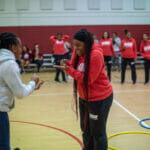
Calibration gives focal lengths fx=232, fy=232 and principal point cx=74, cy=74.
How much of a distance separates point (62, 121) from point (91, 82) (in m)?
2.56

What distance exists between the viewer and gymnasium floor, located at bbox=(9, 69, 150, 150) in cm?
388

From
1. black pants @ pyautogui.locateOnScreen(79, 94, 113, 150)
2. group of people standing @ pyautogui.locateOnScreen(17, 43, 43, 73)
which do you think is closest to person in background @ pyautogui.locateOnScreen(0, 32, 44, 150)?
black pants @ pyautogui.locateOnScreen(79, 94, 113, 150)

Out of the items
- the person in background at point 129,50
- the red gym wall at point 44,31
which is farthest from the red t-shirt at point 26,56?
the person in background at point 129,50

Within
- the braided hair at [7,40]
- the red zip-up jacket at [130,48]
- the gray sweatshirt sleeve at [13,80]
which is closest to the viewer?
the gray sweatshirt sleeve at [13,80]

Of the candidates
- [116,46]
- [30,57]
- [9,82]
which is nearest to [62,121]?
[9,82]

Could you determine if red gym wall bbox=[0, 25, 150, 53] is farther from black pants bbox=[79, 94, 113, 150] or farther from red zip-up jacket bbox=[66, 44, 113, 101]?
black pants bbox=[79, 94, 113, 150]

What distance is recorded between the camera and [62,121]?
16.5 ft

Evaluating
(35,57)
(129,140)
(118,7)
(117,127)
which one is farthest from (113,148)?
(118,7)

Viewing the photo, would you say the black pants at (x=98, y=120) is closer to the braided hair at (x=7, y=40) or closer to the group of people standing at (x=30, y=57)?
the braided hair at (x=7, y=40)

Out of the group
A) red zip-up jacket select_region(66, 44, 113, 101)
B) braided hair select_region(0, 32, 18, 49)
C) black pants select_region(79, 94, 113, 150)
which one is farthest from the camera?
black pants select_region(79, 94, 113, 150)

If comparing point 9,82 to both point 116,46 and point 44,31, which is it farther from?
point 44,31

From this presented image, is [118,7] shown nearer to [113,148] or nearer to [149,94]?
[149,94]

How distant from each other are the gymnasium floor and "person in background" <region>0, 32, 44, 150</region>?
1383mm

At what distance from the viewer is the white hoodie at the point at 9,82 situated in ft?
7.50
